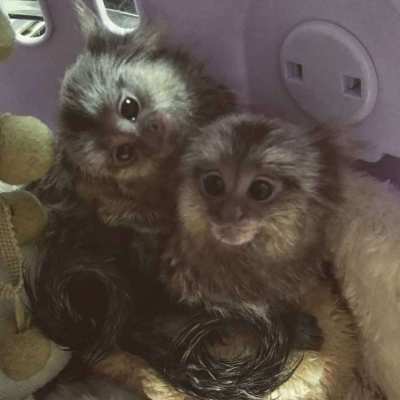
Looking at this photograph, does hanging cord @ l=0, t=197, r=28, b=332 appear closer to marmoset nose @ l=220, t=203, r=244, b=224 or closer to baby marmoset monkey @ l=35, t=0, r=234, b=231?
baby marmoset monkey @ l=35, t=0, r=234, b=231

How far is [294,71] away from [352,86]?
0.40 feet

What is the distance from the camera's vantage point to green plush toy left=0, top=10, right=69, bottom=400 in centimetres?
97

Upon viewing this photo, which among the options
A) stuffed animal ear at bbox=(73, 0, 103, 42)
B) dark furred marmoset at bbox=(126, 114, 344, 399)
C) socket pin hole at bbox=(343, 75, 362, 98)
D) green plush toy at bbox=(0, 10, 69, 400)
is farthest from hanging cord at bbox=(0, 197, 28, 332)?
socket pin hole at bbox=(343, 75, 362, 98)

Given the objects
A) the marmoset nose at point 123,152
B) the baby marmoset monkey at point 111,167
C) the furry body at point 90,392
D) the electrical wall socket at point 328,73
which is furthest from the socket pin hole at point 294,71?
the furry body at point 90,392

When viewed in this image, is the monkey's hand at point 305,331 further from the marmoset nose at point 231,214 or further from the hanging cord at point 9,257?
the hanging cord at point 9,257

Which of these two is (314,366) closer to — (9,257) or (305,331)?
(305,331)

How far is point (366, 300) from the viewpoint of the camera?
3.76ft

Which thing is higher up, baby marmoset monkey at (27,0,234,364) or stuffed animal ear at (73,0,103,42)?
stuffed animal ear at (73,0,103,42)

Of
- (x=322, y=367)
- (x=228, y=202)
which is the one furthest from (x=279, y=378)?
(x=228, y=202)

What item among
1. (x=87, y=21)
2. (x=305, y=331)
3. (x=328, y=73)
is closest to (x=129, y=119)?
(x=87, y=21)

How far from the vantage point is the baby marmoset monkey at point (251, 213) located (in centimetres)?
95

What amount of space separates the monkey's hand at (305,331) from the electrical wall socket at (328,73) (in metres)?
0.34

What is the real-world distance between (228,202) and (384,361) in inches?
16.3

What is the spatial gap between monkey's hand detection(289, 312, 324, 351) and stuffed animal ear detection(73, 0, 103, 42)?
1.93ft
